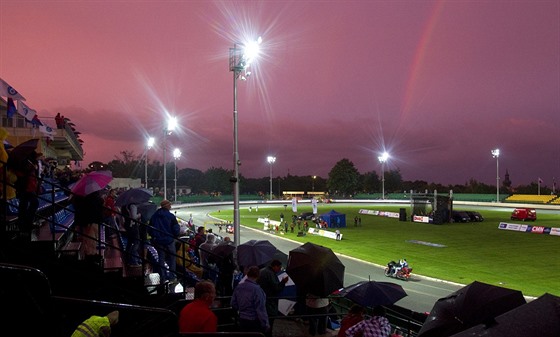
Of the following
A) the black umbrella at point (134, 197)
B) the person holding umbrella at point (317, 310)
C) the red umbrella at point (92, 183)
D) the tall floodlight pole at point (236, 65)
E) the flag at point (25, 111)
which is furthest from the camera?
the flag at point (25, 111)

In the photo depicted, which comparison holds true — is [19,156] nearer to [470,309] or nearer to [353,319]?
[353,319]

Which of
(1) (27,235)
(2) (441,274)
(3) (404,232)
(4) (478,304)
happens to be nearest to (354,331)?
(4) (478,304)

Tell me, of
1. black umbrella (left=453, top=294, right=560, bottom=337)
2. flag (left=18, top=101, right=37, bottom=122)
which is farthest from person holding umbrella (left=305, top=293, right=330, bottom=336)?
flag (left=18, top=101, right=37, bottom=122)

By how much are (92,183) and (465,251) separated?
31.9 metres

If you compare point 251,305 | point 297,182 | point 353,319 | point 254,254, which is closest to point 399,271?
point 254,254

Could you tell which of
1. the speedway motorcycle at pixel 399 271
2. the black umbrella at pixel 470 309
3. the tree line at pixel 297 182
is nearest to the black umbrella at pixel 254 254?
the black umbrella at pixel 470 309

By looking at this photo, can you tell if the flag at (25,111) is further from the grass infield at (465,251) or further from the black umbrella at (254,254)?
the grass infield at (465,251)

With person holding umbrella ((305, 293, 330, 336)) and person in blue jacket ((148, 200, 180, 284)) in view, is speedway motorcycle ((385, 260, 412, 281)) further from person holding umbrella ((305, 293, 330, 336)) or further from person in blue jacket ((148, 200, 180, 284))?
person in blue jacket ((148, 200, 180, 284))

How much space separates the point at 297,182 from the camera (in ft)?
627

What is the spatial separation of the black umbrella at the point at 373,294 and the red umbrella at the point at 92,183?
6170 millimetres

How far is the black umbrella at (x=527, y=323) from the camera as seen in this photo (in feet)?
12.4

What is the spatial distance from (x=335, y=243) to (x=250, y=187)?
148871mm

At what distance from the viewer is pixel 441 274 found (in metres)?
24.8

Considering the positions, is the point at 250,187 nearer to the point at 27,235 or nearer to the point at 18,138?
the point at 18,138
